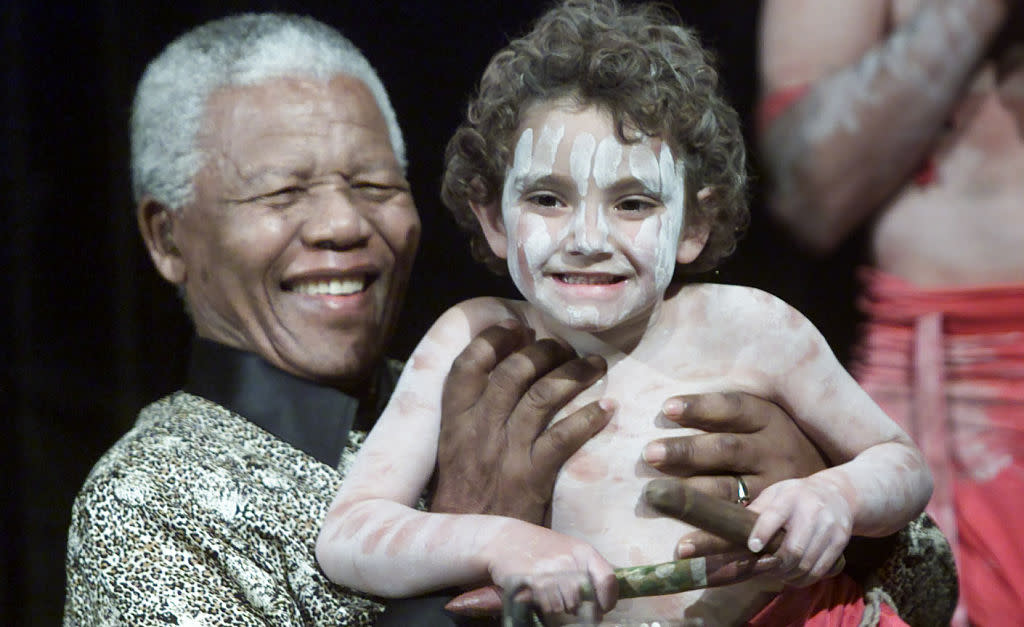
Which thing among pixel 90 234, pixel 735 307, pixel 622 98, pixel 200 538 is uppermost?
pixel 622 98

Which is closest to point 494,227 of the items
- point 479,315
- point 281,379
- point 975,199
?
point 479,315

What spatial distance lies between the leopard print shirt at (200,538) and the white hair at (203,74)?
1.35 feet

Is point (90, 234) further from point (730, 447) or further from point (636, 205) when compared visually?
point (730, 447)

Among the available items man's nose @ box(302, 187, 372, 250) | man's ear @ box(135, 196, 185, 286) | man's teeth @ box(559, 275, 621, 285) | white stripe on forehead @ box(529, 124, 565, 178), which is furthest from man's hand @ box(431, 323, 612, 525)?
man's ear @ box(135, 196, 185, 286)

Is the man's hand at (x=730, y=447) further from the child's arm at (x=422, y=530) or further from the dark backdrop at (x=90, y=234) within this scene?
the dark backdrop at (x=90, y=234)

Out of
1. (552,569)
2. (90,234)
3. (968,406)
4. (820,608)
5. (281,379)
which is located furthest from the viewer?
(90,234)

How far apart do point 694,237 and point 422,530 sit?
1.60ft

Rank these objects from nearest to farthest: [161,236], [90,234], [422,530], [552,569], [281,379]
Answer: [552,569] < [422,530] < [281,379] < [161,236] < [90,234]

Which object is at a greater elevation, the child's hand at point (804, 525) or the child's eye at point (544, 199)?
the child's eye at point (544, 199)

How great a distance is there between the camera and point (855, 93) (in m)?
1.86

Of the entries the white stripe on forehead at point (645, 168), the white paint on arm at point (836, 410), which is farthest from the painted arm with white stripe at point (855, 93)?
the white stripe on forehead at point (645, 168)

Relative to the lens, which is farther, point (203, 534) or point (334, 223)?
point (334, 223)

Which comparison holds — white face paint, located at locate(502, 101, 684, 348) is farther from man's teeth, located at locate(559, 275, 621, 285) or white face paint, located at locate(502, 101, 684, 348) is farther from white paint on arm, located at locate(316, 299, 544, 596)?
white paint on arm, located at locate(316, 299, 544, 596)

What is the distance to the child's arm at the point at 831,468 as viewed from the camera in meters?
1.43
